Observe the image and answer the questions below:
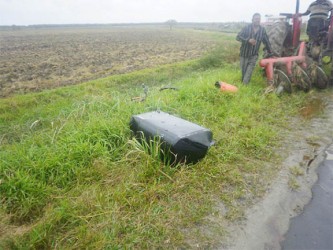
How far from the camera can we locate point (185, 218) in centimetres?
246

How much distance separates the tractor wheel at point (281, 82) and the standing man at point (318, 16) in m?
1.86

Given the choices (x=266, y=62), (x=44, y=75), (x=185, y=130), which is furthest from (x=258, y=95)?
(x=44, y=75)

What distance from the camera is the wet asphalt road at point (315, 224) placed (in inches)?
86.3

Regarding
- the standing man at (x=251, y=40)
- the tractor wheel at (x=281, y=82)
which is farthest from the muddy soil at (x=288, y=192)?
the standing man at (x=251, y=40)

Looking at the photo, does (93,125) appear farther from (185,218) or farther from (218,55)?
(218,55)

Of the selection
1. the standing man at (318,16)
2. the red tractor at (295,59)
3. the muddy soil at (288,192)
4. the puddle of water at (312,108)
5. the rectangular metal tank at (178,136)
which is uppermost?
the standing man at (318,16)

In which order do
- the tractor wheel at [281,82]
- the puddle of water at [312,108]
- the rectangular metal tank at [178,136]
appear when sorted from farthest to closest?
the tractor wheel at [281,82] < the puddle of water at [312,108] < the rectangular metal tank at [178,136]

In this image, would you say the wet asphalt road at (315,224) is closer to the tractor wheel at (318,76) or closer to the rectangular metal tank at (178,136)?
the rectangular metal tank at (178,136)

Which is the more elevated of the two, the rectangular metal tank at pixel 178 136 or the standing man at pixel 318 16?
the standing man at pixel 318 16

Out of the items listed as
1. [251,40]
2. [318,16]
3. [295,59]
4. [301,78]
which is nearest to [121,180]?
[251,40]

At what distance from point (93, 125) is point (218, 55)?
25.0 feet

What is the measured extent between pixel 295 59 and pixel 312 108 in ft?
4.57

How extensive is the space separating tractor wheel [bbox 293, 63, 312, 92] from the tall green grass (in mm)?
1457

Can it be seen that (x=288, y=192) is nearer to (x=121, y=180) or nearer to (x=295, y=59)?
(x=121, y=180)
